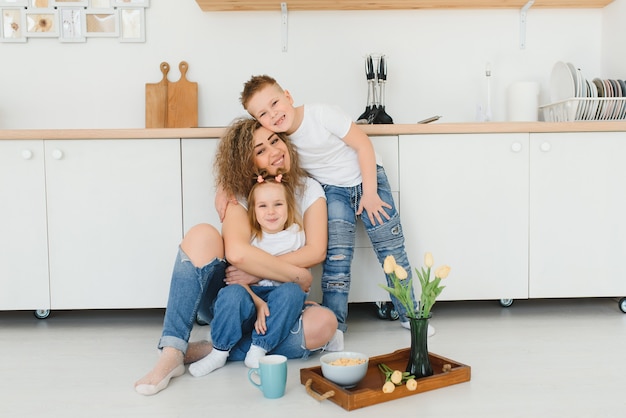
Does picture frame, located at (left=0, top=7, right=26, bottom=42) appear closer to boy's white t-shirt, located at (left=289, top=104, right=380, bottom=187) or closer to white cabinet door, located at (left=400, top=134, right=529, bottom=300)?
boy's white t-shirt, located at (left=289, top=104, right=380, bottom=187)

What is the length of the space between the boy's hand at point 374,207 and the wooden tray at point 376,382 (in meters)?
0.55

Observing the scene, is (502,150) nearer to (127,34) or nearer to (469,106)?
(469,106)

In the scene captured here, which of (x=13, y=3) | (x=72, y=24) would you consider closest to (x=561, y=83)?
(x=72, y=24)

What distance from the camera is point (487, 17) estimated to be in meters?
2.71

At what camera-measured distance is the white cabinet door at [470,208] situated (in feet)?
7.31

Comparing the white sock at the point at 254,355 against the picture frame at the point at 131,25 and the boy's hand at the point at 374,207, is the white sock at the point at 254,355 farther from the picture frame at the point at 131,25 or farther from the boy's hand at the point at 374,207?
the picture frame at the point at 131,25

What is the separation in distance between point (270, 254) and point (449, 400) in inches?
26.6

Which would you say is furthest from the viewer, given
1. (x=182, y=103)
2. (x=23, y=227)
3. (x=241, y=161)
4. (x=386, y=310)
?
(x=182, y=103)

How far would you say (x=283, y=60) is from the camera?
269 cm

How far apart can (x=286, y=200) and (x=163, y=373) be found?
2.02 feet

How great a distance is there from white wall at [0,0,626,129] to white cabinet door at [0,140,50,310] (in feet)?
1.83

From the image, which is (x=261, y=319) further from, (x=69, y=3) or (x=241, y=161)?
(x=69, y=3)

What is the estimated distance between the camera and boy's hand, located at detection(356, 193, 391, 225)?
2.06 metres

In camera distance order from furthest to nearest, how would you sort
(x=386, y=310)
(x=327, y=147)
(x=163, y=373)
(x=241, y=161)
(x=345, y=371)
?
(x=386, y=310), (x=327, y=147), (x=241, y=161), (x=163, y=373), (x=345, y=371)
